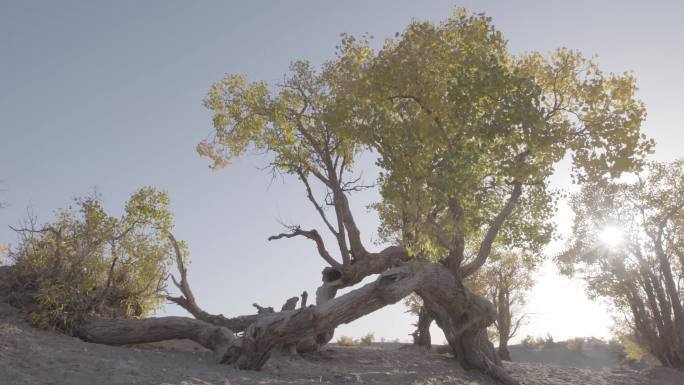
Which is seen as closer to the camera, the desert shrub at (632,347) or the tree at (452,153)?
Result: the tree at (452,153)

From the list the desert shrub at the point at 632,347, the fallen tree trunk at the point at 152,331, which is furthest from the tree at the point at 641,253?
the fallen tree trunk at the point at 152,331

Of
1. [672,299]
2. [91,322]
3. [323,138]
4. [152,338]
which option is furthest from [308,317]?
[672,299]

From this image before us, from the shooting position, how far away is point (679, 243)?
24.4 m

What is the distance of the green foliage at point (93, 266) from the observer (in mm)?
13578

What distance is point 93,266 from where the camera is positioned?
14594 millimetres

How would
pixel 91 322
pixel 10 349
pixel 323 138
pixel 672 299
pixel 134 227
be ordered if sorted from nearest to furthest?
pixel 10 349, pixel 91 322, pixel 134 227, pixel 323 138, pixel 672 299

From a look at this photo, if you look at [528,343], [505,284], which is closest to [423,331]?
[505,284]

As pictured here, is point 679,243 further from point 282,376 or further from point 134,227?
point 134,227

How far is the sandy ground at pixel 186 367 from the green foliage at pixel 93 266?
88 centimetres

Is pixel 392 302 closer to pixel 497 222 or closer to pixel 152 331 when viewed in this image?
pixel 497 222

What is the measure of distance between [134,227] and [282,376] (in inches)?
275

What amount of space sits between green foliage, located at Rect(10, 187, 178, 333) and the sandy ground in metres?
0.88

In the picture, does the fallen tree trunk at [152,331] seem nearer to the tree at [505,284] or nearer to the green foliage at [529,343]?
the tree at [505,284]

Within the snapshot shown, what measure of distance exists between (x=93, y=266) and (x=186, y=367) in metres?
4.91
